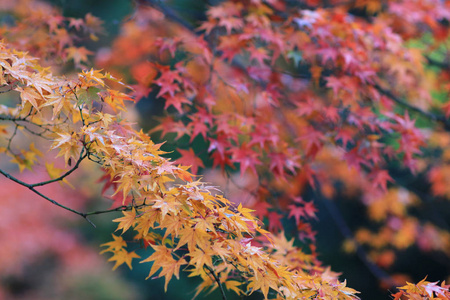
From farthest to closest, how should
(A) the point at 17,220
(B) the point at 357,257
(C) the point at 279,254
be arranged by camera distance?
(B) the point at 357,257, (A) the point at 17,220, (C) the point at 279,254

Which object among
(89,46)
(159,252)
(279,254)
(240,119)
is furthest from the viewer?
(89,46)

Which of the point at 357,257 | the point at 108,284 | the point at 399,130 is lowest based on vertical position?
the point at 357,257

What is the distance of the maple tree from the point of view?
134 cm

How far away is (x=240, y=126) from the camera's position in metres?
2.46

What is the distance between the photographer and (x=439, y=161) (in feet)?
15.3

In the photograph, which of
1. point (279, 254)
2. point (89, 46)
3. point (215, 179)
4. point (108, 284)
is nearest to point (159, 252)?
point (279, 254)

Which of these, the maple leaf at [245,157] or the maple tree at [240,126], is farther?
the maple leaf at [245,157]

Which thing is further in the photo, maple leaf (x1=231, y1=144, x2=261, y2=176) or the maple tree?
maple leaf (x1=231, y1=144, x2=261, y2=176)

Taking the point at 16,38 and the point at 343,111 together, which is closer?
the point at 16,38

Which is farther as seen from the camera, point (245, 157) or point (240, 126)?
point (240, 126)

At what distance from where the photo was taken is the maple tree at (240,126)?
4.40 ft

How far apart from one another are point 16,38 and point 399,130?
117 inches

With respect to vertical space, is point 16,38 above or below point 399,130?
above

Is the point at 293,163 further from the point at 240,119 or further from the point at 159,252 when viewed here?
the point at 159,252
